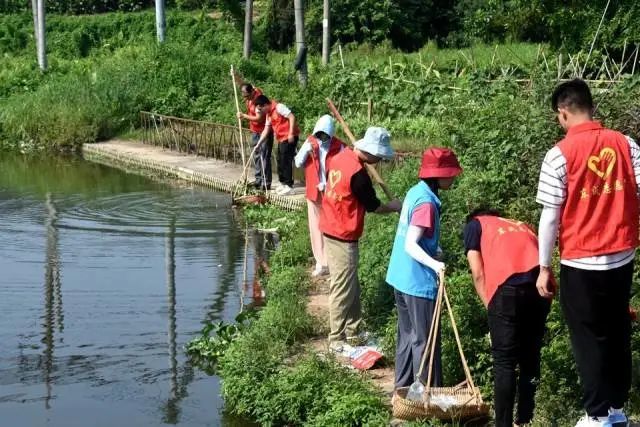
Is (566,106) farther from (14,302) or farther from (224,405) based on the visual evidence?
(14,302)

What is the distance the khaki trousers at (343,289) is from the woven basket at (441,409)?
1740 mm

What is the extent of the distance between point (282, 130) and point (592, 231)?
10.7 metres

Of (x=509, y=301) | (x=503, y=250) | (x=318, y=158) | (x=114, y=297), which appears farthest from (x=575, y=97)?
(x=114, y=297)

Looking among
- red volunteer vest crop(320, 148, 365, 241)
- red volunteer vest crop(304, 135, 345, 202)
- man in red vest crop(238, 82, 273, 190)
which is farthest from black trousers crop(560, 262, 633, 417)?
man in red vest crop(238, 82, 273, 190)

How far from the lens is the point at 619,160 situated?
5.64m

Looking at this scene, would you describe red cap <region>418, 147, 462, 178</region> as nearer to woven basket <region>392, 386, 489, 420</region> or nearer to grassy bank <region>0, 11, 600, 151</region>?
woven basket <region>392, 386, 489, 420</region>

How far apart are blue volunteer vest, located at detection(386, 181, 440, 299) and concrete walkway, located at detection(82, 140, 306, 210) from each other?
8121 mm

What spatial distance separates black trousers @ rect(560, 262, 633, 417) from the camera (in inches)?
224

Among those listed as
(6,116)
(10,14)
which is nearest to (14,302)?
(6,116)

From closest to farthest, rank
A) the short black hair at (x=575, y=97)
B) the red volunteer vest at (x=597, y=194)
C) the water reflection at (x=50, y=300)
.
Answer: the red volunteer vest at (x=597, y=194), the short black hair at (x=575, y=97), the water reflection at (x=50, y=300)

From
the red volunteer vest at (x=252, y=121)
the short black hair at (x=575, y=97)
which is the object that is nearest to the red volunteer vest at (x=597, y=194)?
the short black hair at (x=575, y=97)

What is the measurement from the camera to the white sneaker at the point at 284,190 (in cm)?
1612

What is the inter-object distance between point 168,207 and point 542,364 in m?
10.5

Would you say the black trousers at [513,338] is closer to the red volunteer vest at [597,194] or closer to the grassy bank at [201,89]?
the red volunteer vest at [597,194]
